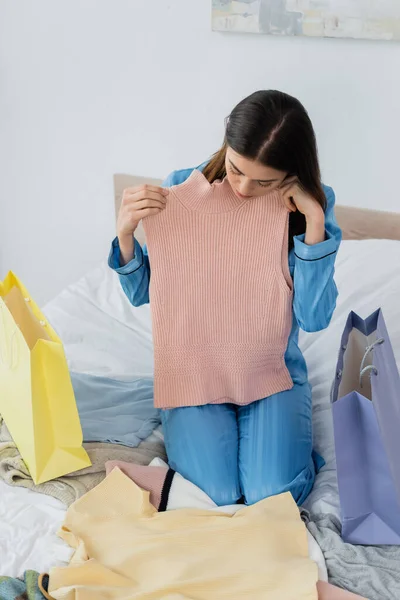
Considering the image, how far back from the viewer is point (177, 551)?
117 cm

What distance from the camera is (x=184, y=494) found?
135 cm

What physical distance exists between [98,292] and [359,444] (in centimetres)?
108

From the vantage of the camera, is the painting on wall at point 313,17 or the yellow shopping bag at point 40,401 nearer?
the yellow shopping bag at point 40,401

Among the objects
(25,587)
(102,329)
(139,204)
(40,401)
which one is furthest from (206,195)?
(25,587)

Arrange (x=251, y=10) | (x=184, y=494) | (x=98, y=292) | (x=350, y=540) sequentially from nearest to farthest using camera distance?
(x=350, y=540) < (x=184, y=494) < (x=251, y=10) < (x=98, y=292)

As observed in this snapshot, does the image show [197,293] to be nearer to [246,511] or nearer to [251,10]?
[246,511]

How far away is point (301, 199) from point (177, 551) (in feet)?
2.15

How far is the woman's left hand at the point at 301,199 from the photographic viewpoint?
134 centimetres

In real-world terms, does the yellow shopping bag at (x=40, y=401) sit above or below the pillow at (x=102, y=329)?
above

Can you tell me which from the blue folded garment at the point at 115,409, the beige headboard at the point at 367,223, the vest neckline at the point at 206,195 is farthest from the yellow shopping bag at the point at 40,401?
the beige headboard at the point at 367,223

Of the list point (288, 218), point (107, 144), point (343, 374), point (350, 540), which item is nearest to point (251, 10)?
point (107, 144)

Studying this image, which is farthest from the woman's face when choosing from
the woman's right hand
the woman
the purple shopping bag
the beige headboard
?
the beige headboard

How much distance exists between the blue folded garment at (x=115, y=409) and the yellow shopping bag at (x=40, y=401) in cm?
13

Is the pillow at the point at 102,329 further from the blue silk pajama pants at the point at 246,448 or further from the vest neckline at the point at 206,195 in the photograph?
the vest neckline at the point at 206,195
